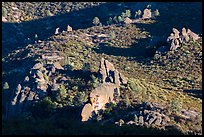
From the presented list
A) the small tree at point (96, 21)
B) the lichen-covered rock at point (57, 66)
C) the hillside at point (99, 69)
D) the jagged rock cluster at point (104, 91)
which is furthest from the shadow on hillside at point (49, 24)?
the jagged rock cluster at point (104, 91)

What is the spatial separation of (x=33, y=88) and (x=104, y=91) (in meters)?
10.9

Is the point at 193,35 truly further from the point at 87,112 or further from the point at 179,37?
the point at 87,112

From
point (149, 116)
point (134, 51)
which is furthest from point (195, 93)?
point (134, 51)

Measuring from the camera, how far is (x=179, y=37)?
124688 mm

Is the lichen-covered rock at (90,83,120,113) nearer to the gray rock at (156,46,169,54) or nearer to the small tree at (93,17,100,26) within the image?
the gray rock at (156,46,169,54)

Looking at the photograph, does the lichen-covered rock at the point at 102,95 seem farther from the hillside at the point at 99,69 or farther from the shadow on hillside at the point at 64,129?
the shadow on hillside at the point at 64,129

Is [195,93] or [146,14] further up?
[146,14]

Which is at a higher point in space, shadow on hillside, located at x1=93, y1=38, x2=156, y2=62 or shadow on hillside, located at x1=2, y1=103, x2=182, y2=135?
shadow on hillside, located at x1=93, y1=38, x2=156, y2=62

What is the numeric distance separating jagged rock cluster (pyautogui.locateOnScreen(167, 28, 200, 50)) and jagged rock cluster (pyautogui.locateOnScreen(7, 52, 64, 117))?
3131 centimetres

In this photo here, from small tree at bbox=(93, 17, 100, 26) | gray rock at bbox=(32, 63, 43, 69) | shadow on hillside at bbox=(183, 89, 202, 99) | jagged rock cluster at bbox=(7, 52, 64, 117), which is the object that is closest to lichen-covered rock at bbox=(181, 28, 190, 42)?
shadow on hillside at bbox=(183, 89, 202, 99)

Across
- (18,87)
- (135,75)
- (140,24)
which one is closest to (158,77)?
(135,75)

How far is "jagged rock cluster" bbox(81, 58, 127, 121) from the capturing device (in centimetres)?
7788

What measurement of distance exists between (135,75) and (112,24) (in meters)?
41.4

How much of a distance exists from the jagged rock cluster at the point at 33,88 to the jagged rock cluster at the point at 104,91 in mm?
6793
